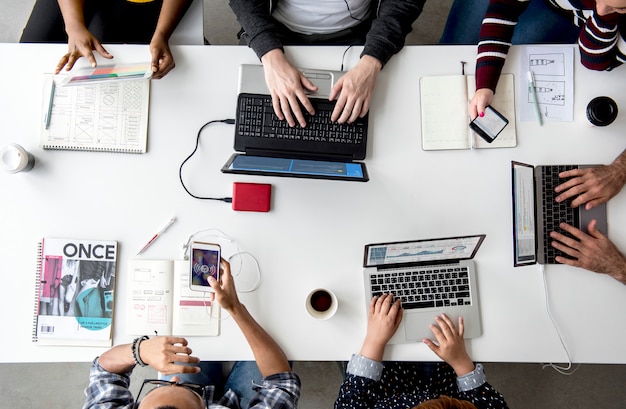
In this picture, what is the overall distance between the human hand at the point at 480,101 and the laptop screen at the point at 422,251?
1.17 feet

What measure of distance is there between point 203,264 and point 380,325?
0.50m

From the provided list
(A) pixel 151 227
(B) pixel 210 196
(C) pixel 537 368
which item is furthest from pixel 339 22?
(C) pixel 537 368

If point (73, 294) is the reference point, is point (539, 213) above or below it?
above

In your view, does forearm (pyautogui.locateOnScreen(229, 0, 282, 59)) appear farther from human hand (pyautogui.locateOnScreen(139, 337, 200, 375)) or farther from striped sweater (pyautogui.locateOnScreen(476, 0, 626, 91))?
human hand (pyautogui.locateOnScreen(139, 337, 200, 375))

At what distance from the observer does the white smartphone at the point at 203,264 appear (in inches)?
45.3

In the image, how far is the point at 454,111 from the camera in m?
1.28

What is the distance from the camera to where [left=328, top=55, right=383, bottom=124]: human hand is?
123 centimetres

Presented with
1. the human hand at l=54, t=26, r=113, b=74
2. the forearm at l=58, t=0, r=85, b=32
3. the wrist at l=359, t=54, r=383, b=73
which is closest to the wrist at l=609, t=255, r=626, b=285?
the wrist at l=359, t=54, r=383, b=73

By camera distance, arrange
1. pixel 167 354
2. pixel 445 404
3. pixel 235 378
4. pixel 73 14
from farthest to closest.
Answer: pixel 235 378
pixel 73 14
pixel 167 354
pixel 445 404

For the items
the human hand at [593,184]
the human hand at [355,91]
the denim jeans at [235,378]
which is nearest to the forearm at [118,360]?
the denim jeans at [235,378]

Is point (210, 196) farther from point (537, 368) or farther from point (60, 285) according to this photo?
point (537, 368)

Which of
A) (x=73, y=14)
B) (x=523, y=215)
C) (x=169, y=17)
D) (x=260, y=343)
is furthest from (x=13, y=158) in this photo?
(x=523, y=215)

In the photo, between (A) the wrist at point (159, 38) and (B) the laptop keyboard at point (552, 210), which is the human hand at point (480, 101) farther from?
(A) the wrist at point (159, 38)

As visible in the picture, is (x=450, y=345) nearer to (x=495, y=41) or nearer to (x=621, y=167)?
(x=621, y=167)
